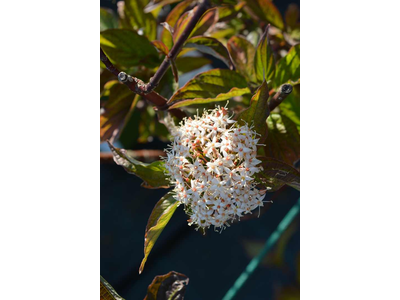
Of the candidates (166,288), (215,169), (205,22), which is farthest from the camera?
(205,22)

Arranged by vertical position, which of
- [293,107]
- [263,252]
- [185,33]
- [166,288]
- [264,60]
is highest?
[185,33]

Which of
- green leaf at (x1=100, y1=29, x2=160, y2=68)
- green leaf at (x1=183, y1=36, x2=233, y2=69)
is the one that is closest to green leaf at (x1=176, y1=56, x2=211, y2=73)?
green leaf at (x1=100, y1=29, x2=160, y2=68)

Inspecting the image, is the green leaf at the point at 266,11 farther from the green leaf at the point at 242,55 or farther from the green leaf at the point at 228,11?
the green leaf at the point at 242,55

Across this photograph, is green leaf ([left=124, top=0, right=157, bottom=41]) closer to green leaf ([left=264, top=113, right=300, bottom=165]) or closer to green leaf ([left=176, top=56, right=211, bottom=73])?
green leaf ([left=176, top=56, right=211, bottom=73])

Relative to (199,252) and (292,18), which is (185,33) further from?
(199,252)

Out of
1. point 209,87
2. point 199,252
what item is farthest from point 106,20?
point 199,252

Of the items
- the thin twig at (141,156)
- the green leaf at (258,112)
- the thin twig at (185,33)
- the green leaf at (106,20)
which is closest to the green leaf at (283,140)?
the green leaf at (258,112)
